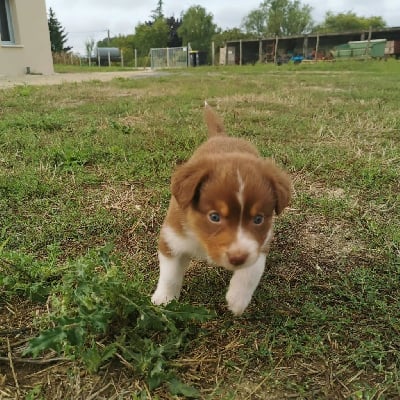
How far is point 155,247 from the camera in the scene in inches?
121

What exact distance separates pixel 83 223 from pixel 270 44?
57.0m

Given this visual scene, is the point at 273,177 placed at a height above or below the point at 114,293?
above

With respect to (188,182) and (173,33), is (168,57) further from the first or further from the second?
(188,182)

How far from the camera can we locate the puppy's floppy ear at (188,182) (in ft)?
7.17

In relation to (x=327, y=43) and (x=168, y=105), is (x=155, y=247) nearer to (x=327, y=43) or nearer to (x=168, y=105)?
(x=168, y=105)

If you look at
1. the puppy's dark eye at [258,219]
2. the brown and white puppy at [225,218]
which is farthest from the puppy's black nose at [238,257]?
the puppy's dark eye at [258,219]

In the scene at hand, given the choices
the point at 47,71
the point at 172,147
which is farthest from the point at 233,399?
the point at 47,71

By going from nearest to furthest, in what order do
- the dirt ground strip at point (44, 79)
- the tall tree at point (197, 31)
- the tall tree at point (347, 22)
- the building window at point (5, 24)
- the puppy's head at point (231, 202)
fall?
the puppy's head at point (231, 202)
the dirt ground strip at point (44, 79)
the building window at point (5, 24)
the tall tree at point (197, 31)
the tall tree at point (347, 22)

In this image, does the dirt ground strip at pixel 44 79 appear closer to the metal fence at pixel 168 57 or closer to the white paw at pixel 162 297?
the white paw at pixel 162 297

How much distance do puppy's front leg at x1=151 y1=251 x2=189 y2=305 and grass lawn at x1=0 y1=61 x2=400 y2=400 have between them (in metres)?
0.08

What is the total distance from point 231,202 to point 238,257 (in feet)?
0.88

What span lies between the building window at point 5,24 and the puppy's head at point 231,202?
62.4 feet

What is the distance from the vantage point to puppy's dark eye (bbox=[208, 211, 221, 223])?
7.00ft

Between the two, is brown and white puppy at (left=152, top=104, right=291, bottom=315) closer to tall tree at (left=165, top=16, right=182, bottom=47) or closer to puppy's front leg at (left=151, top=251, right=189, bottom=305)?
puppy's front leg at (left=151, top=251, right=189, bottom=305)
